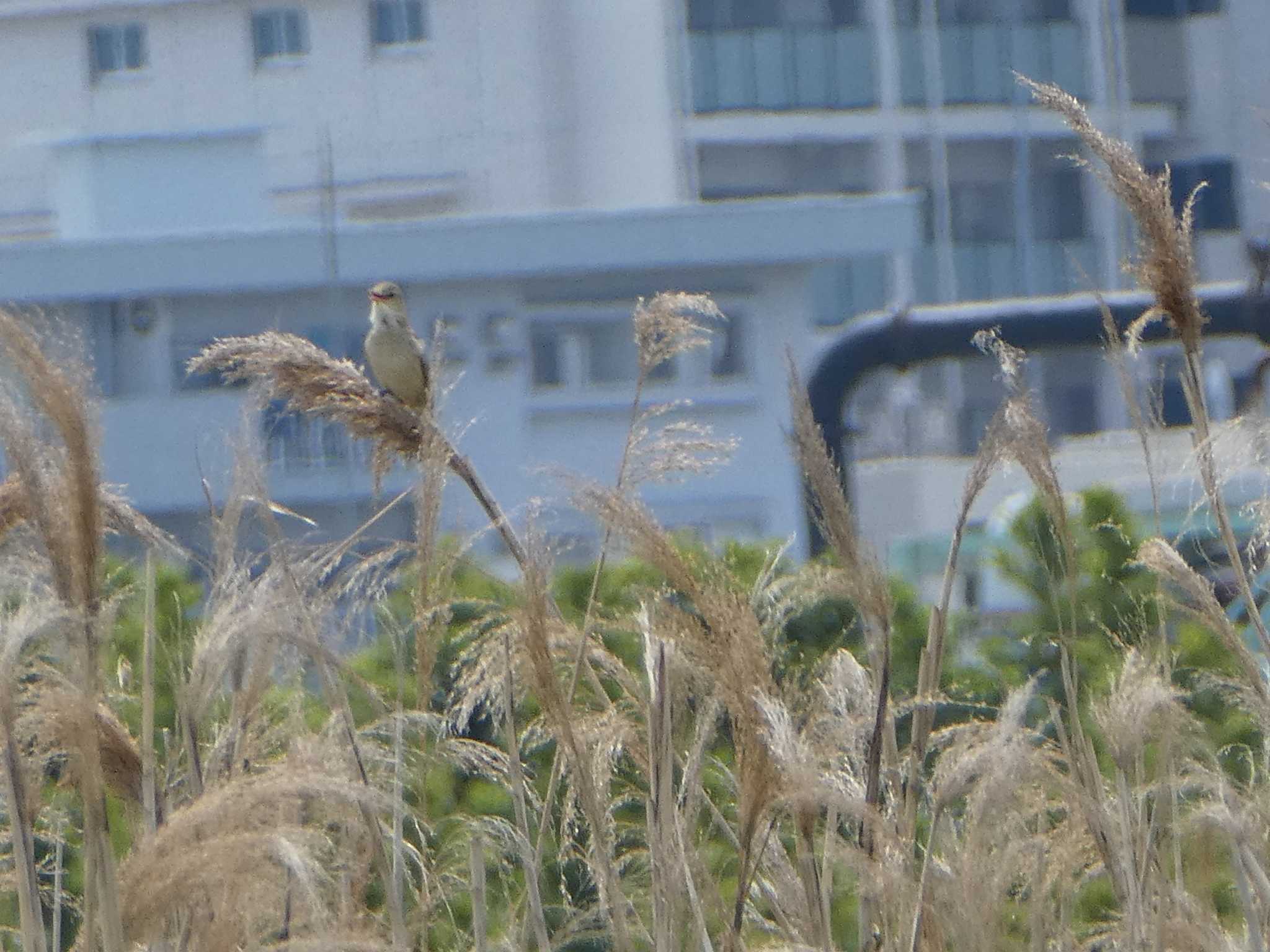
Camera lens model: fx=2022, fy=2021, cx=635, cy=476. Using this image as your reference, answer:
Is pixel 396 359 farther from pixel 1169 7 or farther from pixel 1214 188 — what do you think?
pixel 1169 7

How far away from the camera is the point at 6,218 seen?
25500mm

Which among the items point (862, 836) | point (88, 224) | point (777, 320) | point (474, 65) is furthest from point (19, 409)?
point (474, 65)

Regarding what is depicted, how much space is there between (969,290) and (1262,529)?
77.4 ft

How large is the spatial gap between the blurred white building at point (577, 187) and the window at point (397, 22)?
1.4 inches

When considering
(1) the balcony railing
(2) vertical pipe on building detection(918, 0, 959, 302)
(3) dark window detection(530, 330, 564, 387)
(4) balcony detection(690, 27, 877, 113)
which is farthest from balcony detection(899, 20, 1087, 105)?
(3) dark window detection(530, 330, 564, 387)

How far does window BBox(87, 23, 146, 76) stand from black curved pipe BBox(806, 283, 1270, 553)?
759 inches

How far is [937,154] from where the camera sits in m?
23.3

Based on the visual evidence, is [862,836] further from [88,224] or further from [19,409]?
[88,224]

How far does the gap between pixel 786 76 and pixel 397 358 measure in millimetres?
20020

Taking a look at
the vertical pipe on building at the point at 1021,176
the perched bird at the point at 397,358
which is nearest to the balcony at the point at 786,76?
the vertical pipe on building at the point at 1021,176

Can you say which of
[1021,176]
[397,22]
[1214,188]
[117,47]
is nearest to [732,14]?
[1021,176]

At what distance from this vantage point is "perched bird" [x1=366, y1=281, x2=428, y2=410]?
4500 millimetres

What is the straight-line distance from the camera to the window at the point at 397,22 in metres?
25.2

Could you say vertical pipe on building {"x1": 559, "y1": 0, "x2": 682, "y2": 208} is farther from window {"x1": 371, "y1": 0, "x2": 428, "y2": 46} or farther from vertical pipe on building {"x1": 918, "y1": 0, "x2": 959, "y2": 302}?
vertical pipe on building {"x1": 918, "y1": 0, "x2": 959, "y2": 302}
